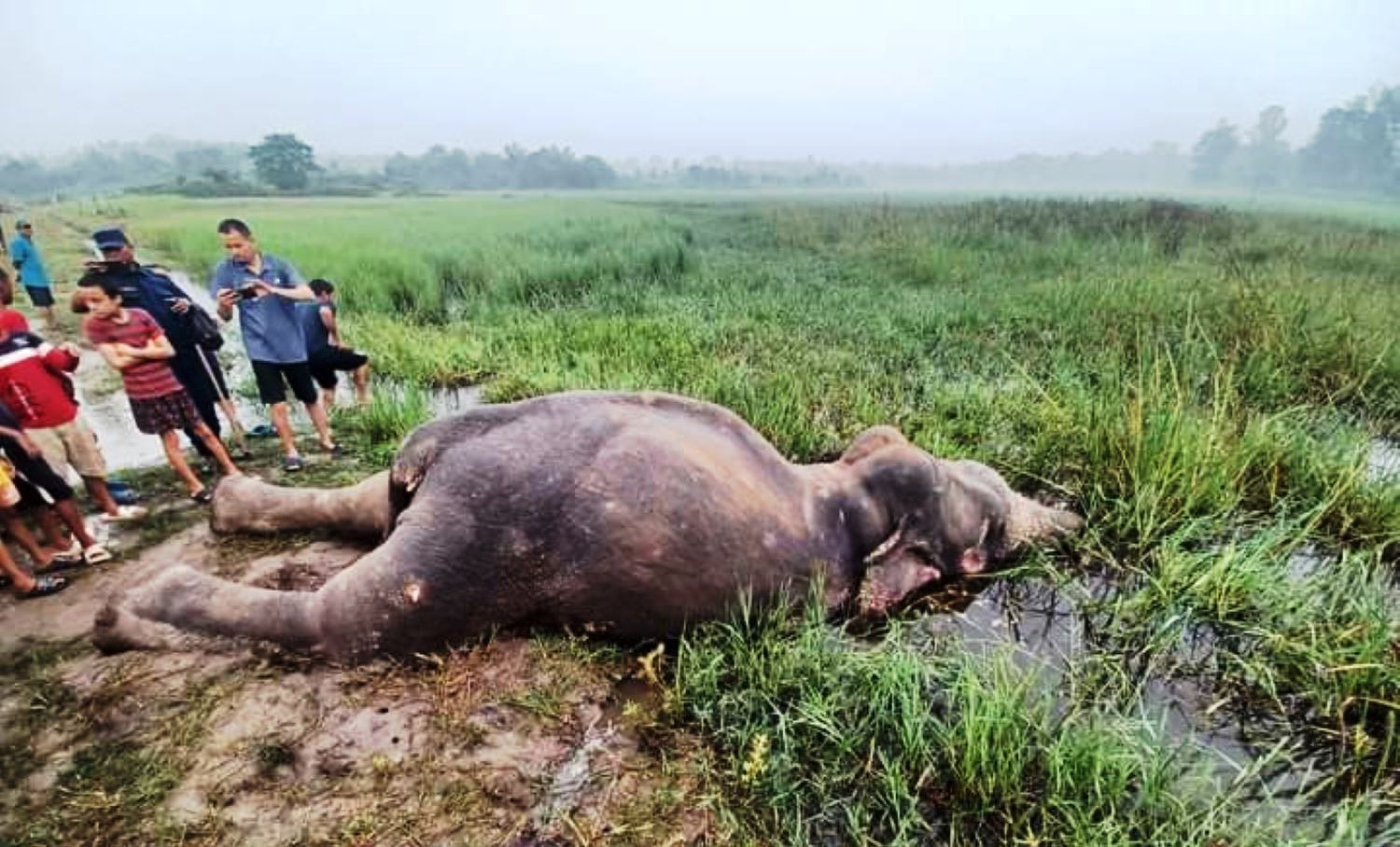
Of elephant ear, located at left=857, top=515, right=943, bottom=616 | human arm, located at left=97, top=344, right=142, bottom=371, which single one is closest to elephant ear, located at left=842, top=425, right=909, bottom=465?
elephant ear, located at left=857, top=515, right=943, bottom=616

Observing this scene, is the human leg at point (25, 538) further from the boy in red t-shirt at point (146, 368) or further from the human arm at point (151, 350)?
the human arm at point (151, 350)

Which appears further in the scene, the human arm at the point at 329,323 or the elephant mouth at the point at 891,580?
the human arm at the point at 329,323

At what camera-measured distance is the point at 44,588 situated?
3111 millimetres

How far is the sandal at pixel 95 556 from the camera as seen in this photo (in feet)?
10.9

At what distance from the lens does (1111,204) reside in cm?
1889

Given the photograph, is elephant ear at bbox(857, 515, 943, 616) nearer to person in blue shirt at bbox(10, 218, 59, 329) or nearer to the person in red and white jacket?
the person in red and white jacket

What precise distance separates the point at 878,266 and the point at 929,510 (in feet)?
30.5

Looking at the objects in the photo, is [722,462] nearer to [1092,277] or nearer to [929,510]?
[929,510]

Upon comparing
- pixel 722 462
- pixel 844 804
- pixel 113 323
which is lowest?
pixel 844 804

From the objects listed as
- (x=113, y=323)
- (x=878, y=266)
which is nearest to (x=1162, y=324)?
(x=878, y=266)

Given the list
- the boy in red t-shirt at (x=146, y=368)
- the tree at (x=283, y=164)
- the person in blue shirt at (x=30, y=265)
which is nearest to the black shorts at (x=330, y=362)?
the boy in red t-shirt at (x=146, y=368)

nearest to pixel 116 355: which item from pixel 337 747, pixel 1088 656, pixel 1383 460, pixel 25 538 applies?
pixel 25 538

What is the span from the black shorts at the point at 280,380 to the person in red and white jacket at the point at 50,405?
96cm

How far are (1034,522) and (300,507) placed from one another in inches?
139
